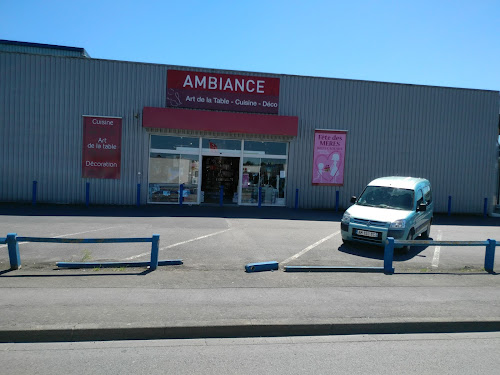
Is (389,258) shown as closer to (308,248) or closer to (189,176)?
(308,248)

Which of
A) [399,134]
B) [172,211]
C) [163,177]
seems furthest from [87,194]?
[399,134]

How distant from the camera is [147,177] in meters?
16.7

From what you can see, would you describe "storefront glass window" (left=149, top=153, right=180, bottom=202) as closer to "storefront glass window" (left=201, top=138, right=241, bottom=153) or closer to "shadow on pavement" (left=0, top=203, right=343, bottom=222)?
"shadow on pavement" (left=0, top=203, right=343, bottom=222)

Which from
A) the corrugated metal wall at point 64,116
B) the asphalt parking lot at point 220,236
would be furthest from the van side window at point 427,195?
the corrugated metal wall at point 64,116

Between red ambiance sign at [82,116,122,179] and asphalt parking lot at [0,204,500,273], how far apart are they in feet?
5.74

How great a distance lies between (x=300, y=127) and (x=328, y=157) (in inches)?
77.6

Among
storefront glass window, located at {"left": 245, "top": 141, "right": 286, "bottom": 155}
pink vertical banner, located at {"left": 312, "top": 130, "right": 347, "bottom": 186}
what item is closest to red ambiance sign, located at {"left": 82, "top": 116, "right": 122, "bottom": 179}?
storefront glass window, located at {"left": 245, "top": 141, "right": 286, "bottom": 155}

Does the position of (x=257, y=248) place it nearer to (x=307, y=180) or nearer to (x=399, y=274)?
(x=399, y=274)

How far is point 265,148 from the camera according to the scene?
1769cm

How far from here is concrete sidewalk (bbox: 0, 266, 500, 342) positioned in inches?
175

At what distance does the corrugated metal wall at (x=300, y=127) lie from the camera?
16.0 meters

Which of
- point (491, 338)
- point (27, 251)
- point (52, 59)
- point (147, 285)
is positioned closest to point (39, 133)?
point (52, 59)

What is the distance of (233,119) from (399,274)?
36.4 feet

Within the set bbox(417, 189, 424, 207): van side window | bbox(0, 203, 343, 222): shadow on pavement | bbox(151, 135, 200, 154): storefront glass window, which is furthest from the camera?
bbox(151, 135, 200, 154): storefront glass window
